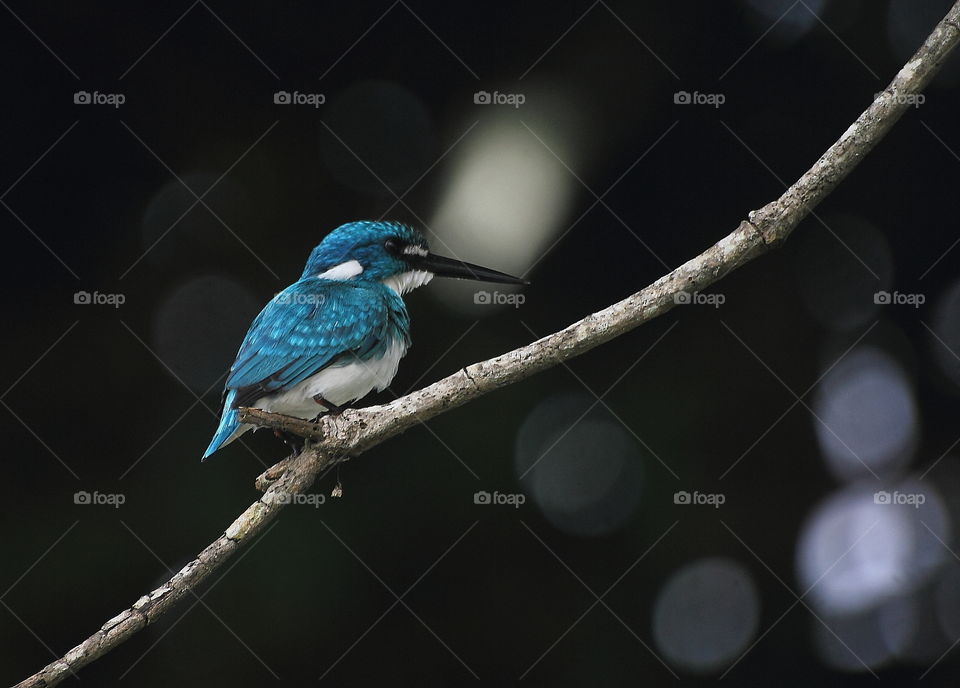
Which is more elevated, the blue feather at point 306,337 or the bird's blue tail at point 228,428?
the blue feather at point 306,337

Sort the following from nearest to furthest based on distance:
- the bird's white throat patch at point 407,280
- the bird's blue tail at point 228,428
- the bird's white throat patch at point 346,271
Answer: the bird's blue tail at point 228,428 → the bird's white throat patch at point 346,271 → the bird's white throat patch at point 407,280

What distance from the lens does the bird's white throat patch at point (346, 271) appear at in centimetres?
383

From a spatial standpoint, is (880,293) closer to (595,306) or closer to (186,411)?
(595,306)

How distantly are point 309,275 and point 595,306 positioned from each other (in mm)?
1433

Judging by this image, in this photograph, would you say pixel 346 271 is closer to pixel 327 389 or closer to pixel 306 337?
pixel 306 337

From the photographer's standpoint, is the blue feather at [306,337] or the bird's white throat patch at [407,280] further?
the bird's white throat patch at [407,280]

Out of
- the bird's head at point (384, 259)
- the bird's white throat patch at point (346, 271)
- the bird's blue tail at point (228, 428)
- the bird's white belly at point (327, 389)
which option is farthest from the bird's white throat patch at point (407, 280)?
the bird's blue tail at point (228, 428)

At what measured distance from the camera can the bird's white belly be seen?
3.34 meters

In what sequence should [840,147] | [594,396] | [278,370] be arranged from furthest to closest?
[594,396]
[278,370]
[840,147]

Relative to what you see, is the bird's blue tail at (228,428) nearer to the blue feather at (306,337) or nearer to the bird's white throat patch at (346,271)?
the blue feather at (306,337)

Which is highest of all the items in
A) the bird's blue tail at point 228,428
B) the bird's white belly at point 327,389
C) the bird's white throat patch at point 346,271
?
the bird's white throat patch at point 346,271

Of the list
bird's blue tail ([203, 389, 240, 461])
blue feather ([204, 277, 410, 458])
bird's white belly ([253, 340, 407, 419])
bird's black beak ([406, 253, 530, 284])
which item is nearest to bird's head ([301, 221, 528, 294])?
bird's black beak ([406, 253, 530, 284])

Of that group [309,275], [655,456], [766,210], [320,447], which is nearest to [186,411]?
[309,275]

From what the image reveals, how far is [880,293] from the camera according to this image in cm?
454
